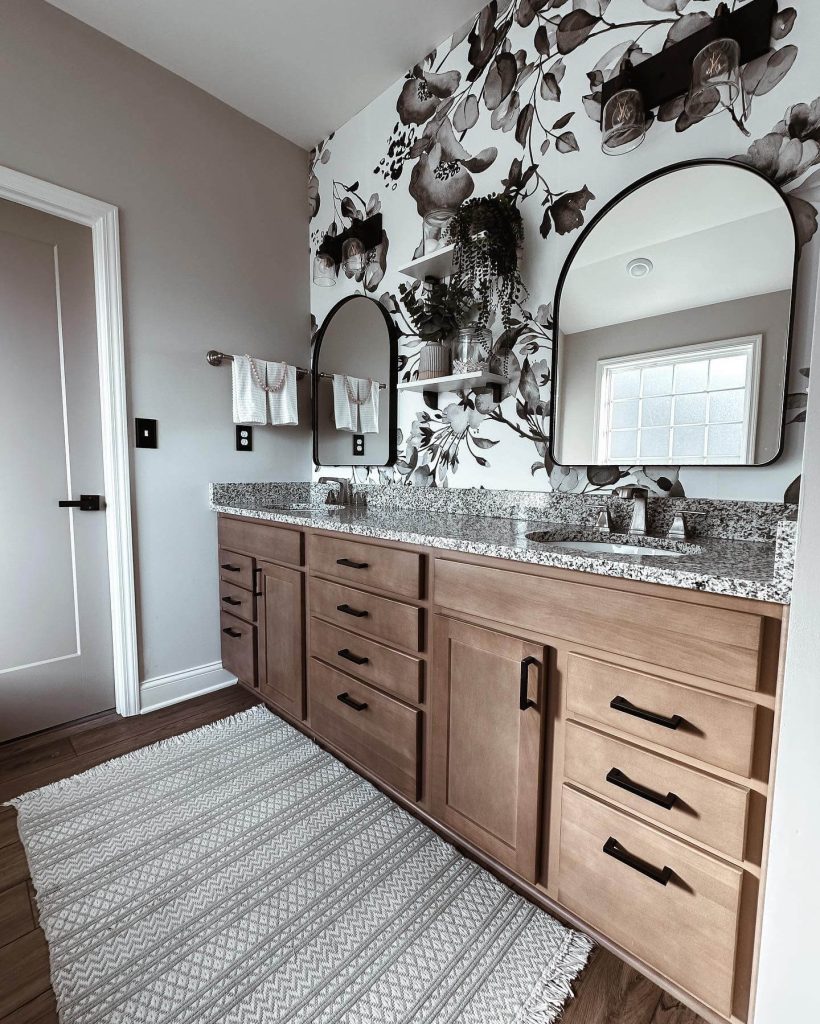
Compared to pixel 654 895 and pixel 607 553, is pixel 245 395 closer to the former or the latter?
pixel 607 553

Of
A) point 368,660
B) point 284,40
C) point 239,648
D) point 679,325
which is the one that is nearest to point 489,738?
point 368,660

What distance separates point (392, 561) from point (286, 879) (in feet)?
2.89

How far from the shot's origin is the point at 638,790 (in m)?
0.95

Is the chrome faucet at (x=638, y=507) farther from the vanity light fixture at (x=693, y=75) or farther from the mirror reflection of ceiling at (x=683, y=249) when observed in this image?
the vanity light fixture at (x=693, y=75)

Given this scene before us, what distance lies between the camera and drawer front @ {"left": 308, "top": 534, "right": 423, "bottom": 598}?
54.1 inches

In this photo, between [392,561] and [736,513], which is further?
[392,561]

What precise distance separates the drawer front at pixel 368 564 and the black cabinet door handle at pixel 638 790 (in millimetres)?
621

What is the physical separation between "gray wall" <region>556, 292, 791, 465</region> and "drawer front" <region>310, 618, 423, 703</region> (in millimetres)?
843

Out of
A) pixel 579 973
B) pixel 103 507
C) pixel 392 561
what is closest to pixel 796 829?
pixel 579 973

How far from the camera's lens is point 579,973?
1.03 meters

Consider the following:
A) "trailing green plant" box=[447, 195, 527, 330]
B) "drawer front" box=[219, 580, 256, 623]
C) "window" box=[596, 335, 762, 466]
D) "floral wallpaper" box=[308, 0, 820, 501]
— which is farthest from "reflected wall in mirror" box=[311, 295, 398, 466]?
"window" box=[596, 335, 762, 466]

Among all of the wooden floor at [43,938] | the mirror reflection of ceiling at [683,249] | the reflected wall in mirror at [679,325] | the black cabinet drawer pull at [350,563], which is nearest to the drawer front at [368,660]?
the black cabinet drawer pull at [350,563]

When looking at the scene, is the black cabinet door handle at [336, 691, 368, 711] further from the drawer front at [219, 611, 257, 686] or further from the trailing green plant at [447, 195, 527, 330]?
the trailing green plant at [447, 195, 527, 330]

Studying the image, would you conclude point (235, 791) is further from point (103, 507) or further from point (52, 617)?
point (103, 507)
